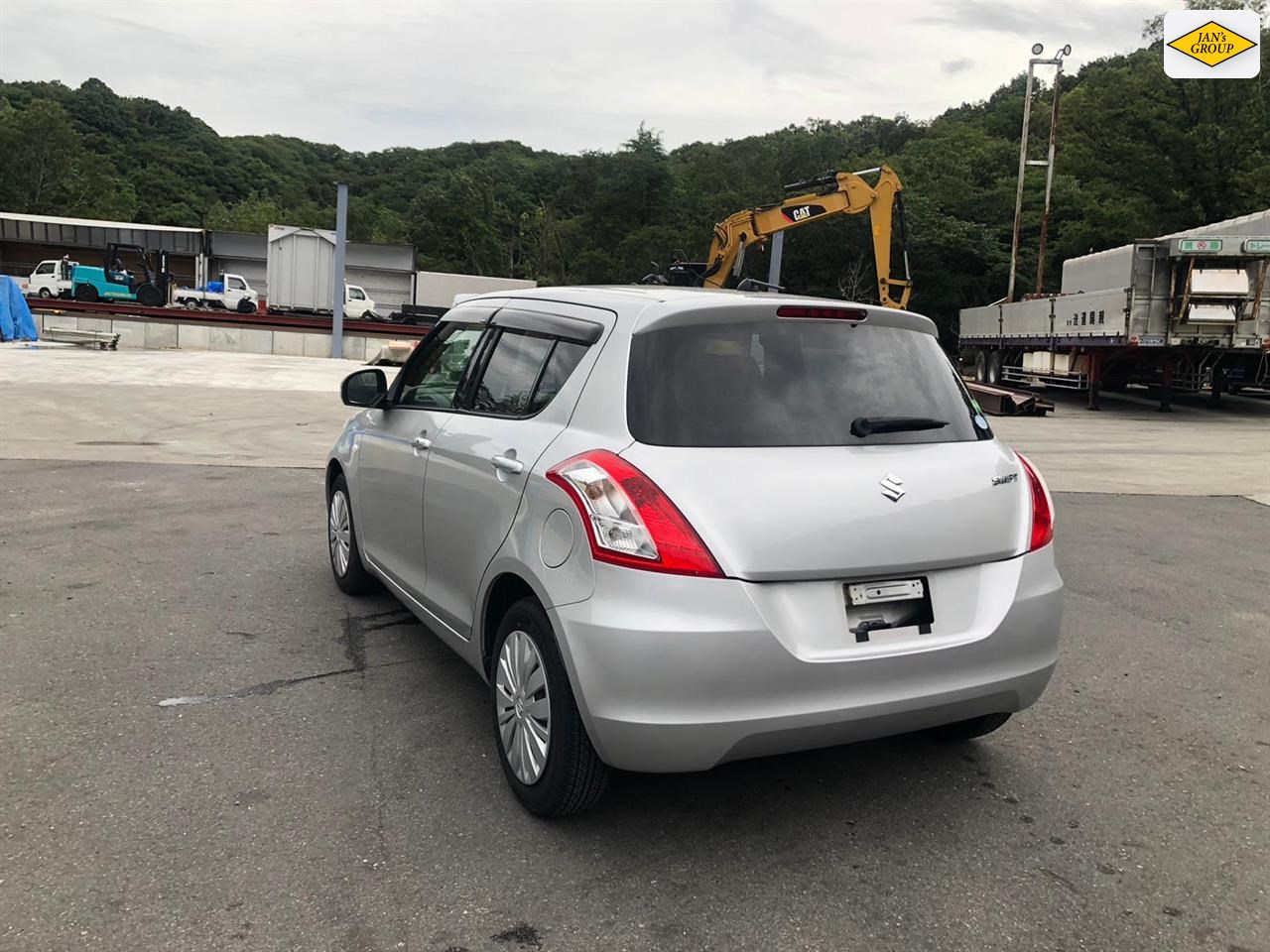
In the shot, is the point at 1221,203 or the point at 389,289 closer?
the point at 1221,203

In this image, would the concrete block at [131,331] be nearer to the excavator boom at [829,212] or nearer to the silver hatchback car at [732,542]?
the excavator boom at [829,212]

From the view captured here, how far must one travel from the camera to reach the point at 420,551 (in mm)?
4270

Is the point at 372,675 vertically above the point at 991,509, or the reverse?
the point at 991,509

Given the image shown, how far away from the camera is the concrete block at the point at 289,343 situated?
32.0 meters

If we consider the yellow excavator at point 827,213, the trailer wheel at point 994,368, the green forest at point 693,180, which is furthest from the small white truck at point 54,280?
the trailer wheel at point 994,368

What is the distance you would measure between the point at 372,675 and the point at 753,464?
7.70 feet

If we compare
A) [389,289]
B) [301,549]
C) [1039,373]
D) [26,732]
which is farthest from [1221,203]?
[26,732]

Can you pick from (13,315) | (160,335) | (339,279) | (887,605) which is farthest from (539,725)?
(160,335)

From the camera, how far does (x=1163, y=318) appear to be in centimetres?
1964

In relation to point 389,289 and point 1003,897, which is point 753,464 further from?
point 389,289

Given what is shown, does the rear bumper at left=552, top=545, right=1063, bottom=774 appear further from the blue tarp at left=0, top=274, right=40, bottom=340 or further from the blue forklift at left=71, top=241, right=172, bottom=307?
the blue forklift at left=71, top=241, right=172, bottom=307

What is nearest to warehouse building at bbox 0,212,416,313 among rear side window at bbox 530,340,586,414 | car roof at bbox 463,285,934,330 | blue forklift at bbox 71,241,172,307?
blue forklift at bbox 71,241,172,307

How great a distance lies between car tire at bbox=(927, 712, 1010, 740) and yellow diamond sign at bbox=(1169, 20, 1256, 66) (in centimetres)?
3143

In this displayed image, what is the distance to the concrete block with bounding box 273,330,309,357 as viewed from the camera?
31991mm
